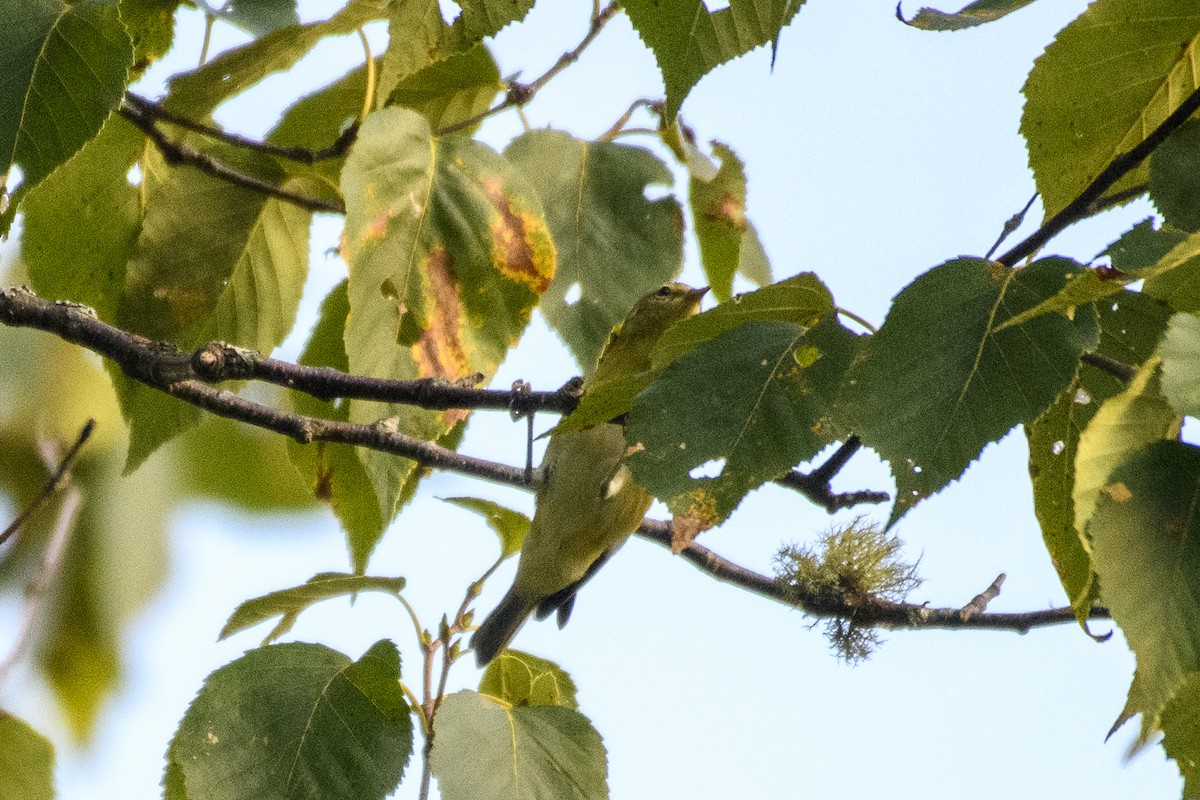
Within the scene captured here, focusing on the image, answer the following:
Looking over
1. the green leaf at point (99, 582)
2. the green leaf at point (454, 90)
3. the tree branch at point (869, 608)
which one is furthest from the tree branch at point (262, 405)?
the green leaf at point (99, 582)

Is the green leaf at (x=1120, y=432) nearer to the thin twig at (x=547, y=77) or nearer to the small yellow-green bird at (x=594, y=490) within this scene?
the thin twig at (x=547, y=77)

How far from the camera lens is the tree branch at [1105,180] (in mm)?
1294

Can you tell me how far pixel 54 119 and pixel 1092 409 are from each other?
123 centimetres

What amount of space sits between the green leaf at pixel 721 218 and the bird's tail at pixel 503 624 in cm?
165

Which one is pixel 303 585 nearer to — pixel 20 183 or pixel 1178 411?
pixel 20 183

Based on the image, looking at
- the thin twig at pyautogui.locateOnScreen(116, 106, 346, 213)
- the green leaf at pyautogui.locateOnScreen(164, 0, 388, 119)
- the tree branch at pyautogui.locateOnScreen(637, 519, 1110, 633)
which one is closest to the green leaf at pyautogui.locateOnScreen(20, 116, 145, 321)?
the thin twig at pyautogui.locateOnScreen(116, 106, 346, 213)

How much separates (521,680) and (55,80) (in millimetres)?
1331

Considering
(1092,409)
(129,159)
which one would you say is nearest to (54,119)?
(129,159)

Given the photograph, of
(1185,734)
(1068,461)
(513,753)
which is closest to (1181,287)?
(1068,461)

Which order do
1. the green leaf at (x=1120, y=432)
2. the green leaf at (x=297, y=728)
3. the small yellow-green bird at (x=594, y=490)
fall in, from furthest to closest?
the small yellow-green bird at (x=594, y=490), the green leaf at (x=297, y=728), the green leaf at (x=1120, y=432)

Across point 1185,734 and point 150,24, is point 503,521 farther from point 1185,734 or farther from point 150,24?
point 1185,734

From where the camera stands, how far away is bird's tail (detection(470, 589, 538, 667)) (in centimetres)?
386

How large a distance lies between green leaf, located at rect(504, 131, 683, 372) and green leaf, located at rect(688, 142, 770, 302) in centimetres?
26

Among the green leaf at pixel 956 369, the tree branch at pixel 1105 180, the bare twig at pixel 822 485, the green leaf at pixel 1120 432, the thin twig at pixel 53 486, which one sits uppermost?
the thin twig at pixel 53 486
